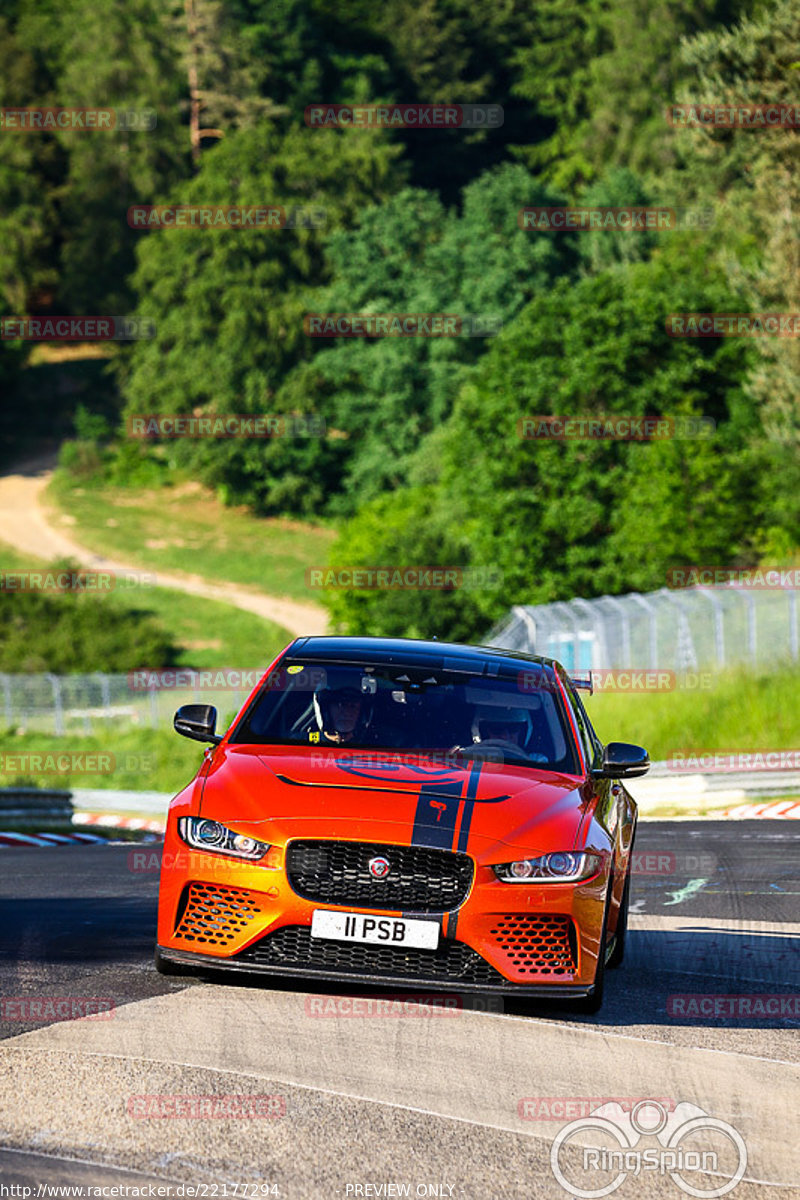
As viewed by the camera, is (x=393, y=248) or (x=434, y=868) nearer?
(x=434, y=868)

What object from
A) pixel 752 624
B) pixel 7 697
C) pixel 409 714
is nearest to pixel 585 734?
pixel 409 714

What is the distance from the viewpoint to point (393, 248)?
83.7m

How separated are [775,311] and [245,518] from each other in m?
35.7

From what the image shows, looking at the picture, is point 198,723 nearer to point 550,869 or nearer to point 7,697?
point 550,869

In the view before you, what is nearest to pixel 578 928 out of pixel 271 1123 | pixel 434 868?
pixel 434 868

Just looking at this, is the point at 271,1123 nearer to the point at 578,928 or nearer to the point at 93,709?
the point at 578,928

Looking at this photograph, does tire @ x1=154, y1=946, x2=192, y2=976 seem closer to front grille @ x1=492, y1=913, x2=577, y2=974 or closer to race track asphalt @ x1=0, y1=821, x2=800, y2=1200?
race track asphalt @ x1=0, y1=821, x2=800, y2=1200

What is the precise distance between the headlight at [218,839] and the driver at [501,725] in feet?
5.04

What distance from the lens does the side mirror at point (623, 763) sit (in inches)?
348

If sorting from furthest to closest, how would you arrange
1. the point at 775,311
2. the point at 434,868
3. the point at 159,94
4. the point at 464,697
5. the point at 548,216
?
the point at 159,94 < the point at 548,216 < the point at 775,311 < the point at 464,697 < the point at 434,868

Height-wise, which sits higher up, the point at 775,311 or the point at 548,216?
the point at 548,216

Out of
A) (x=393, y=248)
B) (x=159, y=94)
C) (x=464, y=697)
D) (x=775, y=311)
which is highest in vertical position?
(x=159, y=94)

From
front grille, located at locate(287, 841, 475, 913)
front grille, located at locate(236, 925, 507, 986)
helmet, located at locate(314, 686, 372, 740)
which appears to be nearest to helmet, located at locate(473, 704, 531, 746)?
helmet, located at locate(314, 686, 372, 740)

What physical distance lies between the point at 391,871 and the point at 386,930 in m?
0.24
